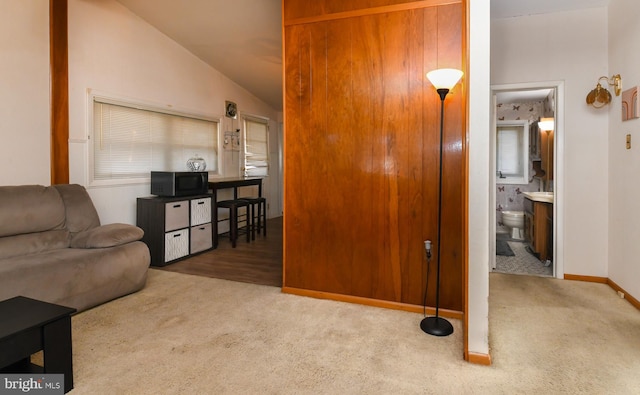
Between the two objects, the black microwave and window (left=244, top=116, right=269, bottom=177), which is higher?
window (left=244, top=116, right=269, bottom=177)

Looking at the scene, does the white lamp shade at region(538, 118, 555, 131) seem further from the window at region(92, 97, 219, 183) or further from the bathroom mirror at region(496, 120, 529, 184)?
the window at region(92, 97, 219, 183)

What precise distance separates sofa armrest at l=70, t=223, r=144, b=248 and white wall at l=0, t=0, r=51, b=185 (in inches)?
31.5

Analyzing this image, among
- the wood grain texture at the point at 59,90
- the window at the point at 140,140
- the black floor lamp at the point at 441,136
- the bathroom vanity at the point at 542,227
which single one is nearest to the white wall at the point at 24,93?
the wood grain texture at the point at 59,90

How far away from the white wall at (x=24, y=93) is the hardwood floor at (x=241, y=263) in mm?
1591

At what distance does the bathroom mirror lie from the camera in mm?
6059

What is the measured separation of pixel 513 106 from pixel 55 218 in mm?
6572

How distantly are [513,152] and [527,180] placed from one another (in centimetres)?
56

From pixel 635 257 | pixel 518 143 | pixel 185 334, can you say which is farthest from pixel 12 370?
pixel 518 143

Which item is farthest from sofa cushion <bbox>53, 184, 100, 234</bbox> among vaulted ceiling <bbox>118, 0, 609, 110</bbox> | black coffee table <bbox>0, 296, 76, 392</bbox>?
vaulted ceiling <bbox>118, 0, 609, 110</bbox>

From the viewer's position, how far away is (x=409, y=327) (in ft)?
8.14

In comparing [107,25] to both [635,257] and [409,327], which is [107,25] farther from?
[635,257]

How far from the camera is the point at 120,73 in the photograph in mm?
4074
